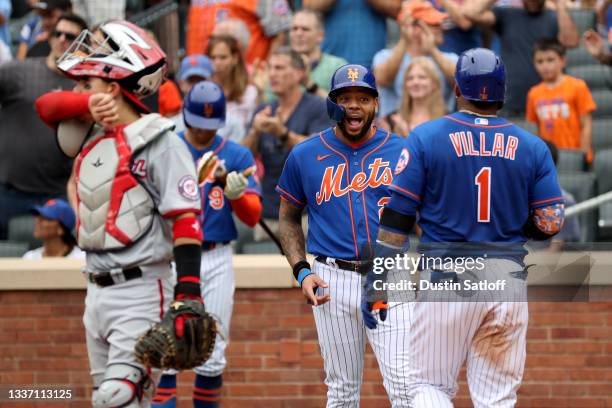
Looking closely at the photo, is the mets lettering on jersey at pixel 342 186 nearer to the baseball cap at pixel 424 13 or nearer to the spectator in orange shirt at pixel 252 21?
the baseball cap at pixel 424 13

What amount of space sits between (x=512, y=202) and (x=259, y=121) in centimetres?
383

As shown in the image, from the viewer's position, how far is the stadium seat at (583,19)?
10.0 meters

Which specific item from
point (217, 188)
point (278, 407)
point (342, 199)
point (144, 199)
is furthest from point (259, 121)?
point (144, 199)

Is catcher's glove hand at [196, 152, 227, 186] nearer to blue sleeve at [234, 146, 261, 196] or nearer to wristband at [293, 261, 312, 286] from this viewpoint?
blue sleeve at [234, 146, 261, 196]

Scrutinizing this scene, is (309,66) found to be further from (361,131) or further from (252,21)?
(361,131)

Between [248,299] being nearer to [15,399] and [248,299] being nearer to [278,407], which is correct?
[278,407]

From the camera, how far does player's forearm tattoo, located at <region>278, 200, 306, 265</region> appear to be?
225 inches

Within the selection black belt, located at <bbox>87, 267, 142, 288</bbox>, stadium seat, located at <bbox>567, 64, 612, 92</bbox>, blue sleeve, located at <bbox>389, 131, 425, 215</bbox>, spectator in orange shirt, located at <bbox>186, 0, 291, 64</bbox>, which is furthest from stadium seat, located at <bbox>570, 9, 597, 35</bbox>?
black belt, located at <bbox>87, 267, 142, 288</bbox>

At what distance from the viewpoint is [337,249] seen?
18.3 feet

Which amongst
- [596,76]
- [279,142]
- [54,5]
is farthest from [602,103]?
[54,5]

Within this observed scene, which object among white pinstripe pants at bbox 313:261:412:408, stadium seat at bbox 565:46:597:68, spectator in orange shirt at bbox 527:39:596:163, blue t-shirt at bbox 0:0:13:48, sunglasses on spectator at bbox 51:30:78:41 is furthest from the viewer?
blue t-shirt at bbox 0:0:13:48

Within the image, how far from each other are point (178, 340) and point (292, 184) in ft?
4.17

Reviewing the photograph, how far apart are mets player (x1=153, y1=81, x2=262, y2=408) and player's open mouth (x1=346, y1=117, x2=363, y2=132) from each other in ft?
4.77

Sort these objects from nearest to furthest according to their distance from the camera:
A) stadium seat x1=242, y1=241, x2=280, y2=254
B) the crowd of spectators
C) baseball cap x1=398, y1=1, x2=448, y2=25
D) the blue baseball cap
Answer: the blue baseball cap, stadium seat x1=242, y1=241, x2=280, y2=254, the crowd of spectators, baseball cap x1=398, y1=1, x2=448, y2=25
